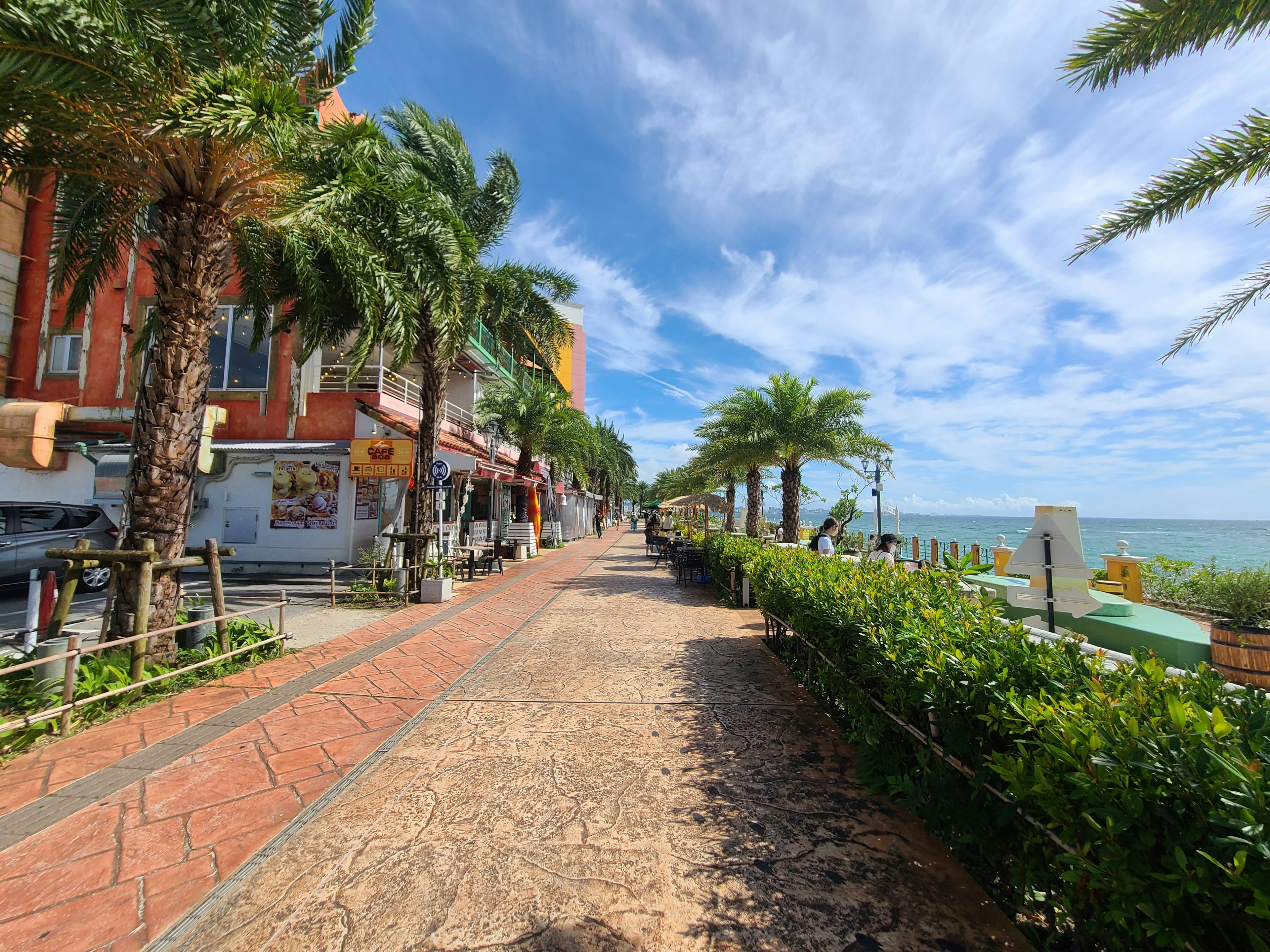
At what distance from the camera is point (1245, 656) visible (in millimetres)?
5227

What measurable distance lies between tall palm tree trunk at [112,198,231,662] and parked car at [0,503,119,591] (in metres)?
5.03

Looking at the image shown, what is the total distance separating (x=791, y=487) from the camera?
16734mm

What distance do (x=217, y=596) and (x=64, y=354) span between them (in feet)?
49.4

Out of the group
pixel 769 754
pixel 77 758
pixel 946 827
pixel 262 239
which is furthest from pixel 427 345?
pixel 946 827

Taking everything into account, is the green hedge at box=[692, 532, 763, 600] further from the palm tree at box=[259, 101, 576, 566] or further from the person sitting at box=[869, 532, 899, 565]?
the palm tree at box=[259, 101, 576, 566]

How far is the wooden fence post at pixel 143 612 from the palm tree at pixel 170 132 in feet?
0.51

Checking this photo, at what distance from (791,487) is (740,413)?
278cm

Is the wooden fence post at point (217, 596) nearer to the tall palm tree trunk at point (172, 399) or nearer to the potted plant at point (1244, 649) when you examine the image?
the tall palm tree trunk at point (172, 399)

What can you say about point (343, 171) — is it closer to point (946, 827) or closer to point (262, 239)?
point (262, 239)

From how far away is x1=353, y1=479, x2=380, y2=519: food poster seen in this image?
1352cm

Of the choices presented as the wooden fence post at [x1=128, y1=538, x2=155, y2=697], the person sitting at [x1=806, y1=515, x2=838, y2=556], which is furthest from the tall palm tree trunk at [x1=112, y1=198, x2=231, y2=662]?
the person sitting at [x1=806, y1=515, x2=838, y2=556]

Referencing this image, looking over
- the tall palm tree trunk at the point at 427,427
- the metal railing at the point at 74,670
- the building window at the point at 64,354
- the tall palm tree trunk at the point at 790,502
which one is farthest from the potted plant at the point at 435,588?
the building window at the point at 64,354

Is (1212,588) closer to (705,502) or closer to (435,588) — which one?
(705,502)

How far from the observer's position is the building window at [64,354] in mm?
Result: 14797
